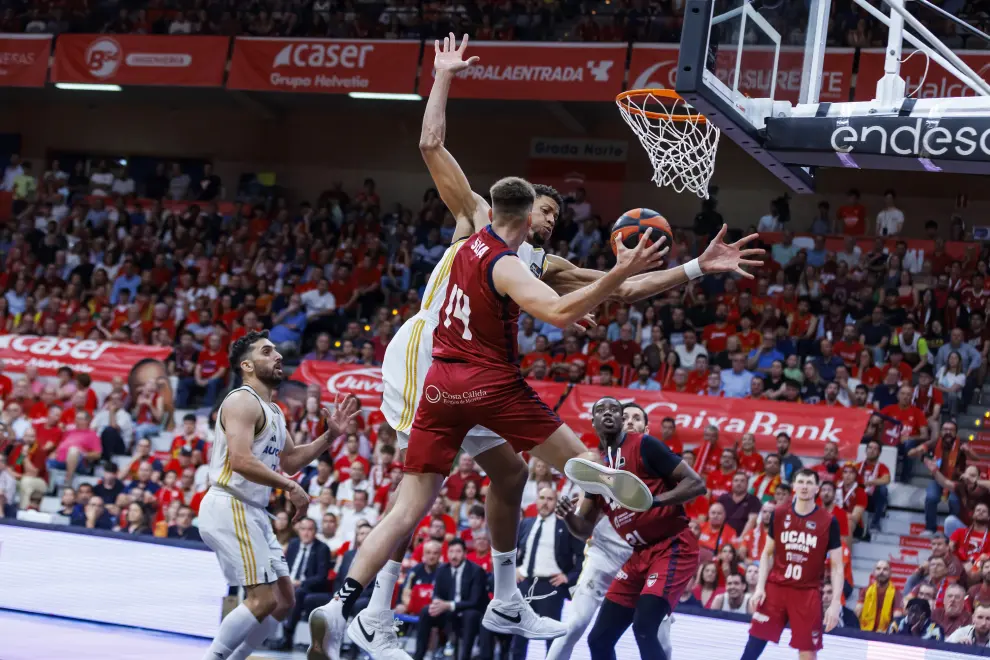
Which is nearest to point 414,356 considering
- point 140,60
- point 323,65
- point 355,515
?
point 355,515

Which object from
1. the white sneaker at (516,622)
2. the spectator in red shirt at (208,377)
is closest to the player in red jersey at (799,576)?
the white sneaker at (516,622)

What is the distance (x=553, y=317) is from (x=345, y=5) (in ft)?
60.4

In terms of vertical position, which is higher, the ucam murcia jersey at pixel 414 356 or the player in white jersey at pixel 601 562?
the ucam murcia jersey at pixel 414 356

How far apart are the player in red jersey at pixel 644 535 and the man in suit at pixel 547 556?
2350 millimetres

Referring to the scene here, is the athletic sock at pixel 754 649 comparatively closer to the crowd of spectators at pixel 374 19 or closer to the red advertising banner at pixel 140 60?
the crowd of spectators at pixel 374 19

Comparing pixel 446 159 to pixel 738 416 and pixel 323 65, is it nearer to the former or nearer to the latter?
pixel 738 416

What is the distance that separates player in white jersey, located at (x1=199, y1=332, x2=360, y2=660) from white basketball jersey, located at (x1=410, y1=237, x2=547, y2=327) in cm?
121

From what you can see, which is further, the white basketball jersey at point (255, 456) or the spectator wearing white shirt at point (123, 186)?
the spectator wearing white shirt at point (123, 186)

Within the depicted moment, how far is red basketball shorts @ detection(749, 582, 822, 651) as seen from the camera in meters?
9.27

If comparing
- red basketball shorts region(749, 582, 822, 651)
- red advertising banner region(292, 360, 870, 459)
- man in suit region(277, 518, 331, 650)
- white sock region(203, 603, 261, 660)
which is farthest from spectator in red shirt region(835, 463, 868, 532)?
white sock region(203, 603, 261, 660)

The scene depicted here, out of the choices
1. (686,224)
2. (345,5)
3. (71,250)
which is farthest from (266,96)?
(686,224)

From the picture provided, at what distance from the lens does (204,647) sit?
1093 cm

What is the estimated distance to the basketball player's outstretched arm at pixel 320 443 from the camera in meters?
7.57

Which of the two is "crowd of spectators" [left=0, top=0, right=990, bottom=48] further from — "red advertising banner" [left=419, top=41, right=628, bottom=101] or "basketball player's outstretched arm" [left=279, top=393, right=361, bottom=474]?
"basketball player's outstretched arm" [left=279, top=393, right=361, bottom=474]
